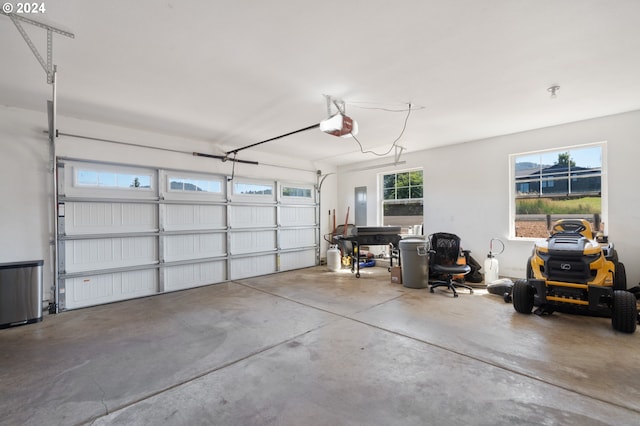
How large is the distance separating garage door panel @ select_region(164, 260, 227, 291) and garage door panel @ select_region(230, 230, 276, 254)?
424mm

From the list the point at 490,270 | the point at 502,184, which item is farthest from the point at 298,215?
the point at 502,184

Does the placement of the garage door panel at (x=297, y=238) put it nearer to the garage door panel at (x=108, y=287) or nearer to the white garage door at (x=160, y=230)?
the white garage door at (x=160, y=230)

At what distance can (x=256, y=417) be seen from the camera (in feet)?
6.04

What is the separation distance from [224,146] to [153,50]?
336 cm

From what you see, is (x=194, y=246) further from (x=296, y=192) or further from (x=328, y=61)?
(x=328, y=61)

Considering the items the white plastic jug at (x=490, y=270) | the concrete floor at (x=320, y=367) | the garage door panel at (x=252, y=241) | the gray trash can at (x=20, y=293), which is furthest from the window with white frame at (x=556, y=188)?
the gray trash can at (x=20, y=293)

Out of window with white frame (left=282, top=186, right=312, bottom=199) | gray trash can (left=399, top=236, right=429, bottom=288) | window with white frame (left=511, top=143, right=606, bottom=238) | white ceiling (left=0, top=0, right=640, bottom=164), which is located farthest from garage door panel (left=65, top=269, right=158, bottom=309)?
window with white frame (left=511, top=143, right=606, bottom=238)

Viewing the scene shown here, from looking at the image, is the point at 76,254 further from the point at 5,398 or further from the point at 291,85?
the point at 291,85

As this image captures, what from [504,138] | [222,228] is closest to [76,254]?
[222,228]

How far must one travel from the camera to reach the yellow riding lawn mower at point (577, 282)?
9.95ft

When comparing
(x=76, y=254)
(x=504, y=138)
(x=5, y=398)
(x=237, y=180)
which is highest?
(x=504, y=138)

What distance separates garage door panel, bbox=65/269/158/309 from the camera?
4.20 metres

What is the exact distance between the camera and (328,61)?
2.81 meters

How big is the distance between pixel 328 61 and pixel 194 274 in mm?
4519
